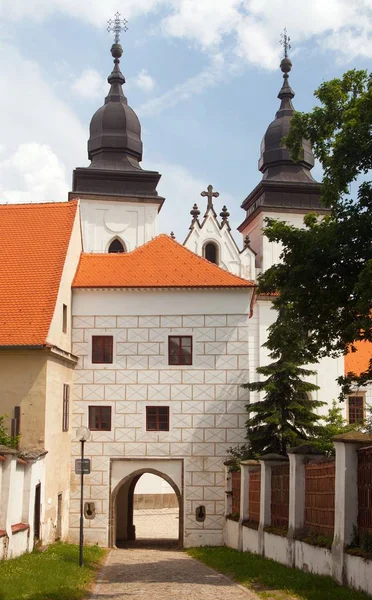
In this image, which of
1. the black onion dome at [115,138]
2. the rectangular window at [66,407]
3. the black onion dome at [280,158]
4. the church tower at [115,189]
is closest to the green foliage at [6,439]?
the rectangular window at [66,407]

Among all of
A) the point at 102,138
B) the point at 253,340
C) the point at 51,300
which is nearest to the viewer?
the point at 51,300

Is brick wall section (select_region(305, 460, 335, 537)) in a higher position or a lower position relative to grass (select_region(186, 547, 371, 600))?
higher

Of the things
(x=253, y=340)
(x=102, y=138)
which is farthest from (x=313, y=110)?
(x=102, y=138)

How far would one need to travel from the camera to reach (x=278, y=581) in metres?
13.7

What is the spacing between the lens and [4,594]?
1189 centimetres

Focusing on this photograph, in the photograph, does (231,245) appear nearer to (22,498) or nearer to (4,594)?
(22,498)

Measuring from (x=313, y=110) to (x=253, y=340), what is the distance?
77.9 ft

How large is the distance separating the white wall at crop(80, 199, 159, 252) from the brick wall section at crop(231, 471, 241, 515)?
836 inches

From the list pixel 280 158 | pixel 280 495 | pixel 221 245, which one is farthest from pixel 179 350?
pixel 280 158

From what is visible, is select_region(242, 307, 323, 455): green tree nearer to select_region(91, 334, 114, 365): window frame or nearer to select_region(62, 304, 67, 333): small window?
select_region(91, 334, 114, 365): window frame

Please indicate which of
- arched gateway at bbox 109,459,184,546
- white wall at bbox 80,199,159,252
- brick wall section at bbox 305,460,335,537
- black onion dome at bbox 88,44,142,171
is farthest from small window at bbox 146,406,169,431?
black onion dome at bbox 88,44,142,171

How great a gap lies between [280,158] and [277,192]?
2.21 meters

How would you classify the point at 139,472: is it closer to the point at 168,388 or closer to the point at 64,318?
the point at 168,388

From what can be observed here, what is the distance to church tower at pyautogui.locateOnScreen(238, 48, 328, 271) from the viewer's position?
1833 inches
